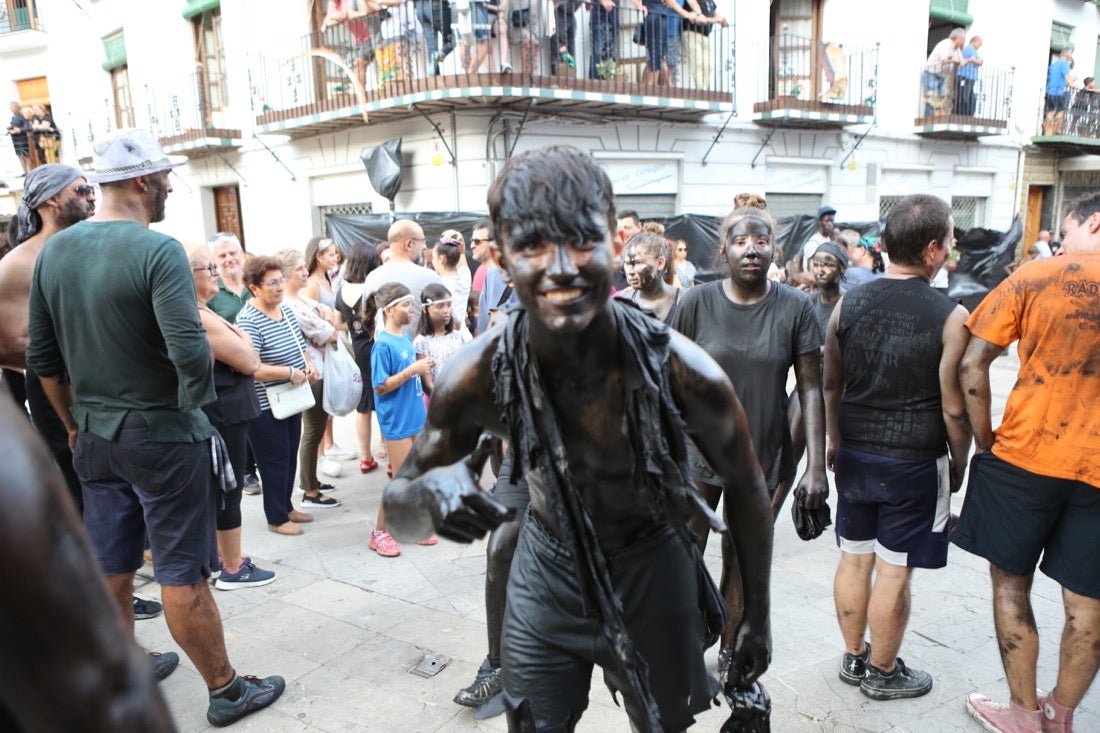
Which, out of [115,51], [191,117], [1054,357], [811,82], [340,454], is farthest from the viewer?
[115,51]

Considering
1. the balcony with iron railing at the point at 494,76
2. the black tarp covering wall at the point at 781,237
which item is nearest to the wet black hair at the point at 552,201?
the black tarp covering wall at the point at 781,237

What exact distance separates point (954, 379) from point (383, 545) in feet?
10.9

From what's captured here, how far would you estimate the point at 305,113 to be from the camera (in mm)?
12945

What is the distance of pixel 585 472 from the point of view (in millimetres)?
1791

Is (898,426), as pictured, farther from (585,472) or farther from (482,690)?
(482,690)

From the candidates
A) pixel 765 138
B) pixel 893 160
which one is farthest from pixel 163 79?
pixel 893 160

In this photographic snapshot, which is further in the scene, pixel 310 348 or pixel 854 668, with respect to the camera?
pixel 310 348

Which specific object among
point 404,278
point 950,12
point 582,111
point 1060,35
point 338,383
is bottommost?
point 338,383

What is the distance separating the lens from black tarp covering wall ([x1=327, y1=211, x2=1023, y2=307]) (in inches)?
388

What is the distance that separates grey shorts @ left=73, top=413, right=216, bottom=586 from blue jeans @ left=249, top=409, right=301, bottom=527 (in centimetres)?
176

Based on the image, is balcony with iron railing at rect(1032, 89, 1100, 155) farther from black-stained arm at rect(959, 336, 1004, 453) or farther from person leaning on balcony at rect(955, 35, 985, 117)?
black-stained arm at rect(959, 336, 1004, 453)

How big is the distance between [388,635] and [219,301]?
2.70m

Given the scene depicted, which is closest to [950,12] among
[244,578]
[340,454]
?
[340,454]

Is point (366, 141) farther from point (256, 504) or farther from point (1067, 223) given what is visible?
point (1067, 223)
